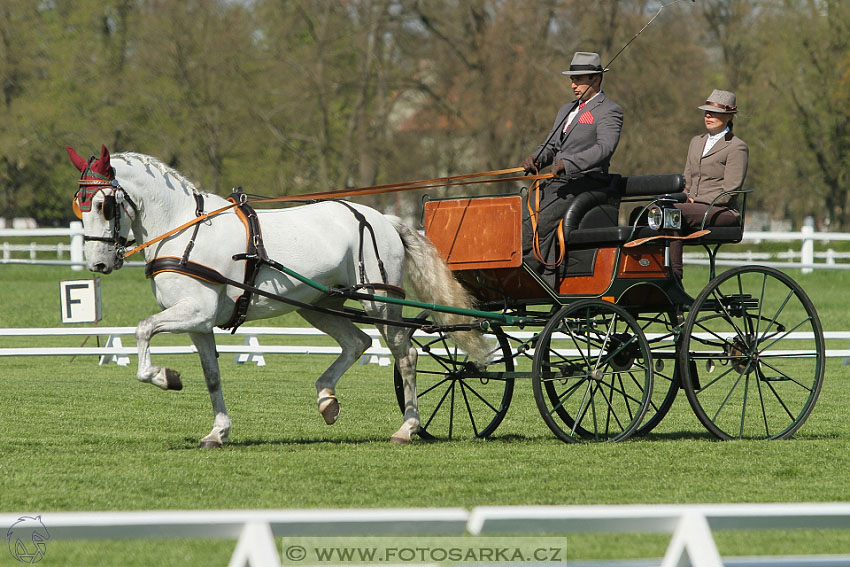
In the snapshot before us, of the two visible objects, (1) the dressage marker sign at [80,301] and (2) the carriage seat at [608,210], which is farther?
(1) the dressage marker sign at [80,301]

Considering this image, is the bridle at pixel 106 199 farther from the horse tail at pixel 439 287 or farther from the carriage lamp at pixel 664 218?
the carriage lamp at pixel 664 218

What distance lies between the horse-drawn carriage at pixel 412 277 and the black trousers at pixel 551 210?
75 mm

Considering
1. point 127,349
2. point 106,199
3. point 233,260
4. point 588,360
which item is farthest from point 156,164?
point 127,349

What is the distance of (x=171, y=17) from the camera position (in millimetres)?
37500

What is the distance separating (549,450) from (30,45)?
126 feet

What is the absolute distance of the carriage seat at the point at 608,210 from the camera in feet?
25.4

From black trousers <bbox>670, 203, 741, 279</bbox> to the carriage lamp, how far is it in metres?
0.14

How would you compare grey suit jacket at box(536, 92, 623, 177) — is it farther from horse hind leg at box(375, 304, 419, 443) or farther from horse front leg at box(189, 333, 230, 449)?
Result: horse front leg at box(189, 333, 230, 449)

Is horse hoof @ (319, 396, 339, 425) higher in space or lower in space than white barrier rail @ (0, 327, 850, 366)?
higher

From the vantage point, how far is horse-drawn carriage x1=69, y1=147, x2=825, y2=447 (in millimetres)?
7367

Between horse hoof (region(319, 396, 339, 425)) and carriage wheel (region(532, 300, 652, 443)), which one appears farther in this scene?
horse hoof (region(319, 396, 339, 425))

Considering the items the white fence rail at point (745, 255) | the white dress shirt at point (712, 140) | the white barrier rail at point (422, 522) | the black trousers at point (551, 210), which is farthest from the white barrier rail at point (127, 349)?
the white barrier rail at point (422, 522)

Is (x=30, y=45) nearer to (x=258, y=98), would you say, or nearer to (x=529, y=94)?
(x=258, y=98)

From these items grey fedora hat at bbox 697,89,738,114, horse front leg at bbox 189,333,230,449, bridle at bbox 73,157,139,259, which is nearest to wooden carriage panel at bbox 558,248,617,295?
grey fedora hat at bbox 697,89,738,114
